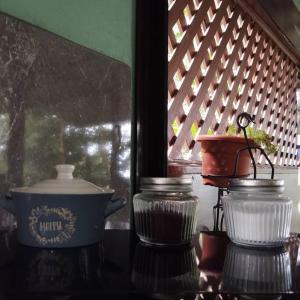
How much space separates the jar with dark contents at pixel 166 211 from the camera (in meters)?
0.46

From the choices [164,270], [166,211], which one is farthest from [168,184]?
[164,270]

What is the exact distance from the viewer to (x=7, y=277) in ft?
1.04

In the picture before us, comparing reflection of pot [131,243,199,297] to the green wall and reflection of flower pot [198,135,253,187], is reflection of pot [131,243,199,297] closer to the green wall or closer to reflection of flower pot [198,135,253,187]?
the green wall

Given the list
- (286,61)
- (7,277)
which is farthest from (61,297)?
(286,61)

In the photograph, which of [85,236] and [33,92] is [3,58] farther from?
[85,236]

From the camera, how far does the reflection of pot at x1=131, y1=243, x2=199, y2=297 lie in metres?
0.30

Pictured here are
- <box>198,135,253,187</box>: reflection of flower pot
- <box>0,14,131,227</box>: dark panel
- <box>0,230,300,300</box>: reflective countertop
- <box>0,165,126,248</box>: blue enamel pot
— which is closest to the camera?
<box>0,230,300,300</box>: reflective countertop

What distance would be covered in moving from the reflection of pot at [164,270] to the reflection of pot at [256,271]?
33 mm

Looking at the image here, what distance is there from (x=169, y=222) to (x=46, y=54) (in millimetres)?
310

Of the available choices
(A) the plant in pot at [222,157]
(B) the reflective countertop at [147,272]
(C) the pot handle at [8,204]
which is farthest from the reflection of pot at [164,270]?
(A) the plant in pot at [222,157]

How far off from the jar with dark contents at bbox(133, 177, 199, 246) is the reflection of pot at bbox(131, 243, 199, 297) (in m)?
0.02

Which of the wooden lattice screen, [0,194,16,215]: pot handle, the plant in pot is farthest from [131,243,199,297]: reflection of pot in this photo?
the wooden lattice screen

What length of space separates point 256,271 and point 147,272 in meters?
0.10

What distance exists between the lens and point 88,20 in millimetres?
654
